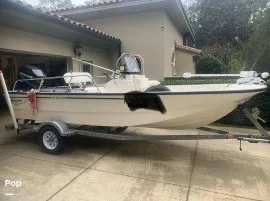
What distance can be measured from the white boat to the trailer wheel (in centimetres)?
28

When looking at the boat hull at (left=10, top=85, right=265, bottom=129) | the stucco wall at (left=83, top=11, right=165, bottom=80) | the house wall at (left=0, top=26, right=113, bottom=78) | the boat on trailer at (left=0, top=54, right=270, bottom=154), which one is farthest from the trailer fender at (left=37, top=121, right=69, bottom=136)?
the stucco wall at (left=83, top=11, right=165, bottom=80)

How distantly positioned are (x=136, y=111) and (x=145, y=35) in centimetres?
619

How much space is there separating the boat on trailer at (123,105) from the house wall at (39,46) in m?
0.70

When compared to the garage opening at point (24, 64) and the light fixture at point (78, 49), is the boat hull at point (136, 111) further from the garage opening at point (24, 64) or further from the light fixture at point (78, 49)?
the garage opening at point (24, 64)

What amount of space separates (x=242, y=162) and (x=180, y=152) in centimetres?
118

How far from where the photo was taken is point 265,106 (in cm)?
740

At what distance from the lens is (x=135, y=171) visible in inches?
172

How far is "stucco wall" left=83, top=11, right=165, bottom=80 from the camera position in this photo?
9914 mm

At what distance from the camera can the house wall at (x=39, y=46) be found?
6.03 metres

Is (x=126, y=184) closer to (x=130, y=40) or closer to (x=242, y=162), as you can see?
(x=242, y=162)

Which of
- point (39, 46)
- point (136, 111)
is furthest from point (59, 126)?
point (39, 46)

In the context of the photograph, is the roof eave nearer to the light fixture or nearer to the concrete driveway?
the light fixture
